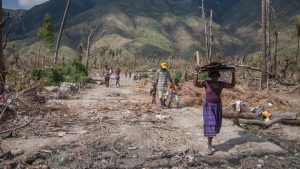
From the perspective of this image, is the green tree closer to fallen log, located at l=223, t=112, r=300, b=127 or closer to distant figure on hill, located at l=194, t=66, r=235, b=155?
fallen log, located at l=223, t=112, r=300, b=127

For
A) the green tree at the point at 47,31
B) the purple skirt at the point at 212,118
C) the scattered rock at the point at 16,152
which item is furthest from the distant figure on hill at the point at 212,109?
the green tree at the point at 47,31

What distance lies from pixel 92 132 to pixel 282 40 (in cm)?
19752

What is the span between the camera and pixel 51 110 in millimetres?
12250

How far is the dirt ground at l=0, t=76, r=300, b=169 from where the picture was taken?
7754 mm

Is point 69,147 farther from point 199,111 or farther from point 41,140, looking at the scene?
point 199,111

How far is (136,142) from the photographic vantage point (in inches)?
359

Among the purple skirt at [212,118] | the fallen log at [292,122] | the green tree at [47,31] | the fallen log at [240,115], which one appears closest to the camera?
the purple skirt at [212,118]

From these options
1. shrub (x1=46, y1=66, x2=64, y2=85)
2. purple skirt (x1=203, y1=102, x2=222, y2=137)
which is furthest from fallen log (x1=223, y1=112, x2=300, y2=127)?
shrub (x1=46, y1=66, x2=64, y2=85)

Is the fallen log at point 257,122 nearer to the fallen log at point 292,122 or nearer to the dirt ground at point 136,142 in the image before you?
the dirt ground at point 136,142

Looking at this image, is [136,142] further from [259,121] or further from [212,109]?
[259,121]

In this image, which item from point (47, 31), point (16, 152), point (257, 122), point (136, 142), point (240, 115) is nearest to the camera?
point (16, 152)

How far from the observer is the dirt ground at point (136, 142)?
775 centimetres

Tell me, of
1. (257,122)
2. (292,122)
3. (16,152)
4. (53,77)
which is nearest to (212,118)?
(257,122)

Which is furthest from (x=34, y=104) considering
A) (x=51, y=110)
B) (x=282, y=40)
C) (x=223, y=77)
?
(x=282, y=40)
